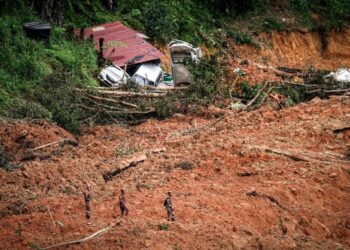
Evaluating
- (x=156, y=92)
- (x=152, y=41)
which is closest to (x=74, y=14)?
(x=152, y=41)

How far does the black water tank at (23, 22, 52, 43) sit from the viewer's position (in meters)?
12.8

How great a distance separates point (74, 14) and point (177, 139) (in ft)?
23.6

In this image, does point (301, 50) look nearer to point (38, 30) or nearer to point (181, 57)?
point (181, 57)

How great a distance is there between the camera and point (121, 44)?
13977 millimetres

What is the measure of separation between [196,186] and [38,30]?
6701mm

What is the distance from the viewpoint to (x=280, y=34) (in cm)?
1922

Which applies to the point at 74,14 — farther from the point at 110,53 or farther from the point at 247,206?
the point at 247,206

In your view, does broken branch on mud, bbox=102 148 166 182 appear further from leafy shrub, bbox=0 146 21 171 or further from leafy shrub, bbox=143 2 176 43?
leafy shrub, bbox=143 2 176 43

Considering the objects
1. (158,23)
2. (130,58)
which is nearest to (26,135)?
(130,58)

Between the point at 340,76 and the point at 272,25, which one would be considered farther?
the point at 272,25

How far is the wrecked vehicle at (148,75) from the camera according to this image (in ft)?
43.2

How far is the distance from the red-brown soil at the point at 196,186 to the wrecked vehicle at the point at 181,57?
3819mm

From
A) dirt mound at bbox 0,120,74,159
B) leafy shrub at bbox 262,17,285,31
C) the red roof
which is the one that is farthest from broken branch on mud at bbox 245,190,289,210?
leafy shrub at bbox 262,17,285,31

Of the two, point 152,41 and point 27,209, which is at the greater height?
point 152,41
